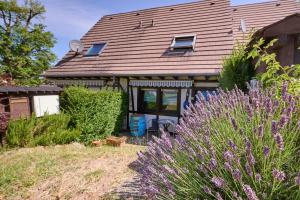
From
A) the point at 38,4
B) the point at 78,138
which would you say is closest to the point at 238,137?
the point at 78,138

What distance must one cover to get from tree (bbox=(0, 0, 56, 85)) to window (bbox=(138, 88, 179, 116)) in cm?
1323

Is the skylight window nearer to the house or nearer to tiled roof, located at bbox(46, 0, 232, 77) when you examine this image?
the house

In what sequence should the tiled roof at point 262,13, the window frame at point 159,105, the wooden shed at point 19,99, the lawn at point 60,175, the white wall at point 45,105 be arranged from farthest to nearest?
the tiled roof at point 262,13, the window frame at point 159,105, the white wall at point 45,105, the wooden shed at point 19,99, the lawn at point 60,175

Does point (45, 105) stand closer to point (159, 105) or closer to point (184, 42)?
point (159, 105)

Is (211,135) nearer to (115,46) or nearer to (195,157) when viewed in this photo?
(195,157)

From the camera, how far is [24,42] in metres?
21.6

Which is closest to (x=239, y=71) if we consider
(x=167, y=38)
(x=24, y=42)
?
(x=167, y=38)

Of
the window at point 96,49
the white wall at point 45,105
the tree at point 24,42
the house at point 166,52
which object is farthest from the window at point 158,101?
the tree at point 24,42

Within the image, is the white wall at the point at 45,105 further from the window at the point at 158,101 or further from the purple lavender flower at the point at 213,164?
the purple lavender flower at the point at 213,164

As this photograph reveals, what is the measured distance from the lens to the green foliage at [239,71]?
6.82m

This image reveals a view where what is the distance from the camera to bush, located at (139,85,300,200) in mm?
1806

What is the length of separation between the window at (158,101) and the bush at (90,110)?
6.88 ft

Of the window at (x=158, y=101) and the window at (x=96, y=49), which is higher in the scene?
the window at (x=96, y=49)

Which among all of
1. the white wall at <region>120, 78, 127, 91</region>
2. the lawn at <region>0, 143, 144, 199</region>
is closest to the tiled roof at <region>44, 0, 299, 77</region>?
the white wall at <region>120, 78, 127, 91</region>
